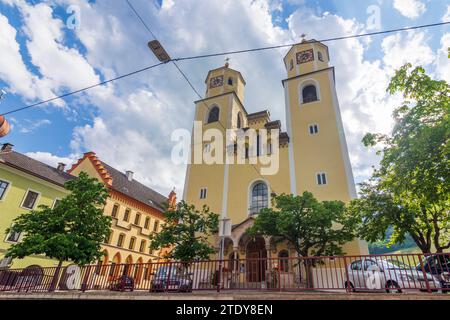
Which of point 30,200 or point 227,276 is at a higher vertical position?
point 30,200

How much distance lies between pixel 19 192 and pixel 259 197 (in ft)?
67.5

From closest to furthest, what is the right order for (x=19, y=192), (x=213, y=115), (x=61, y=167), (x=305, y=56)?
(x=19, y=192) → (x=305, y=56) → (x=213, y=115) → (x=61, y=167)

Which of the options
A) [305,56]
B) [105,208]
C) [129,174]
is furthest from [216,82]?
[105,208]

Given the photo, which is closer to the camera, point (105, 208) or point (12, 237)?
point (12, 237)

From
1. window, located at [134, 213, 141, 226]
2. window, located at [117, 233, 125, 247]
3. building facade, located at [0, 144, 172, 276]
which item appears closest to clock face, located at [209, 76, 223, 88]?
building facade, located at [0, 144, 172, 276]

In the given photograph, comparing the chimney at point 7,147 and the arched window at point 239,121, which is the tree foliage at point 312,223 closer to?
the arched window at point 239,121

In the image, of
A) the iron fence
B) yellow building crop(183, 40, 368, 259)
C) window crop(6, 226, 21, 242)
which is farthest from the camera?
window crop(6, 226, 21, 242)

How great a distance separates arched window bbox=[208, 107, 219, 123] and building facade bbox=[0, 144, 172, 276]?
1029cm

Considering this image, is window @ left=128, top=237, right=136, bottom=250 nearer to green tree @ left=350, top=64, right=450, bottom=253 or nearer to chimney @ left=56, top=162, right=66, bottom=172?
chimney @ left=56, top=162, right=66, bottom=172

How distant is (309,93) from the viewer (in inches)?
1061

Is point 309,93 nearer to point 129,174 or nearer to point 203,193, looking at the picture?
point 203,193

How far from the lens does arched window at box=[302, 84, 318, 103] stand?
86.1 ft

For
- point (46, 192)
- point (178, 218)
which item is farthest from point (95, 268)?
point (46, 192)

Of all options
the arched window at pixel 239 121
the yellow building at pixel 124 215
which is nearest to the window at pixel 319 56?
the arched window at pixel 239 121
